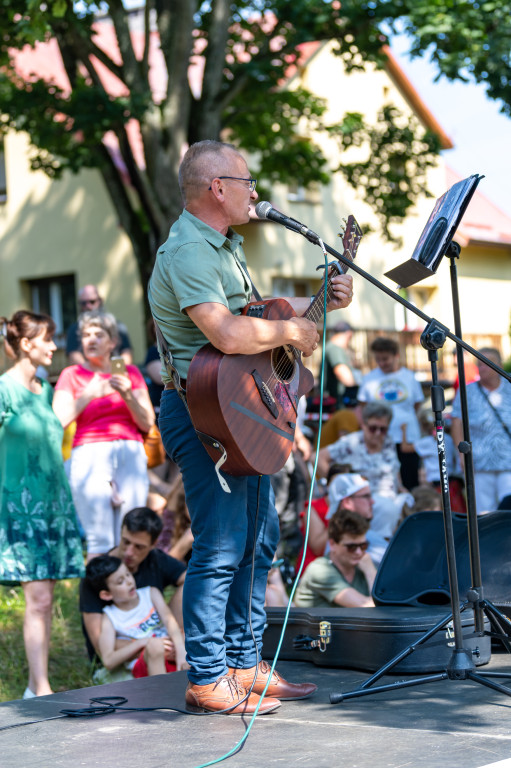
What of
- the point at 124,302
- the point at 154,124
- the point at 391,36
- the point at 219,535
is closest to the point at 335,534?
the point at 219,535

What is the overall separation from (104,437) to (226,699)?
10.2 feet

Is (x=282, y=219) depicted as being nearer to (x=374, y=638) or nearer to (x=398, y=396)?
(x=374, y=638)

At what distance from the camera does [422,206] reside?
91.2 ft

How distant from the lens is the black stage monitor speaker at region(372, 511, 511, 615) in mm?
5145

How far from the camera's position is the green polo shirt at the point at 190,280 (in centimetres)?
377

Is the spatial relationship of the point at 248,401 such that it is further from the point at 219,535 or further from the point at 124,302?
the point at 124,302

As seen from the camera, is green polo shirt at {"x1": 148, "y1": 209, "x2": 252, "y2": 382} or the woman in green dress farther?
the woman in green dress

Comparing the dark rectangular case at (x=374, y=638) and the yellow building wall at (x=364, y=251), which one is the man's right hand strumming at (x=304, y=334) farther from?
the yellow building wall at (x=364, y=251)

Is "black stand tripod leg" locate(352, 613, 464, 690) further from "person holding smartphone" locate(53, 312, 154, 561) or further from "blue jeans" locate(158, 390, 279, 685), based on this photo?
"person holding smartphone" locate(53, 312, 154, 561)

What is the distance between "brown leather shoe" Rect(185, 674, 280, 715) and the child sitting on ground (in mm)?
1699

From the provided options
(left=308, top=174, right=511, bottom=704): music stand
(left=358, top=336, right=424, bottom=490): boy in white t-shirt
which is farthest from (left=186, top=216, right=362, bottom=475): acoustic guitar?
(left=358, top=336, right=424, bottom=490): boy in white t-shirt

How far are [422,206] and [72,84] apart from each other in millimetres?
15949

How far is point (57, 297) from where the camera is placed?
76.5 ft

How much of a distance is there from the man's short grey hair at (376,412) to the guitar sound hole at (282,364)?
412cm
